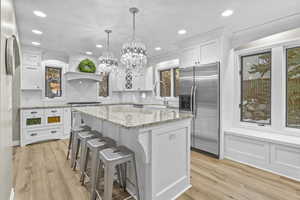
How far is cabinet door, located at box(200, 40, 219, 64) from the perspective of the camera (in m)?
3.18

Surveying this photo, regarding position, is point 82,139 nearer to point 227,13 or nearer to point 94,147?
point 94,147

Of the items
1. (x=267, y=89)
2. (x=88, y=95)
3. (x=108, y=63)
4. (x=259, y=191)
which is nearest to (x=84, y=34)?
(x=108, y=63)

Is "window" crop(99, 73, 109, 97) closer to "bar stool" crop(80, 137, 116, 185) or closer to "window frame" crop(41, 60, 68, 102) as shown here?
"window frame" crop(41, 60, 68, 102)

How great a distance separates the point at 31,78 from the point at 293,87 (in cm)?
621

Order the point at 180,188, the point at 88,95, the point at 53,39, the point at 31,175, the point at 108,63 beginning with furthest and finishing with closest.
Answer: the point at 88,95 < the point at 53,39 < the point at 108,63 < the point at 31,175 < the point at 180,188

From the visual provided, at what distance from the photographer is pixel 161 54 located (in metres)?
5.34

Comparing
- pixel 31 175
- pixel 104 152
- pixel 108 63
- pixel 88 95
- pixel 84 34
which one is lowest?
pixel 31 175

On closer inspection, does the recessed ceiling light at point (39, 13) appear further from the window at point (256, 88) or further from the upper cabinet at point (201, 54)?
the window at point (256, 88)

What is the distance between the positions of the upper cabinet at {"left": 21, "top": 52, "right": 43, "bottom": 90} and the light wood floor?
2.10 m

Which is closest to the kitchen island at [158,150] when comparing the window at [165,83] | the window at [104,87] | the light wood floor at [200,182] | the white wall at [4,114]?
the light wood floor at [200,182]

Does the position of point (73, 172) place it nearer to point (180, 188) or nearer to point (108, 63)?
point (180, 188)

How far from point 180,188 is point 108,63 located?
2.63 meters

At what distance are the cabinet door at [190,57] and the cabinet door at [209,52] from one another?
12 centimetres

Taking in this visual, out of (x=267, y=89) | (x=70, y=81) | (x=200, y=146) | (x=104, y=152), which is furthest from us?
(x=70, y=81)
